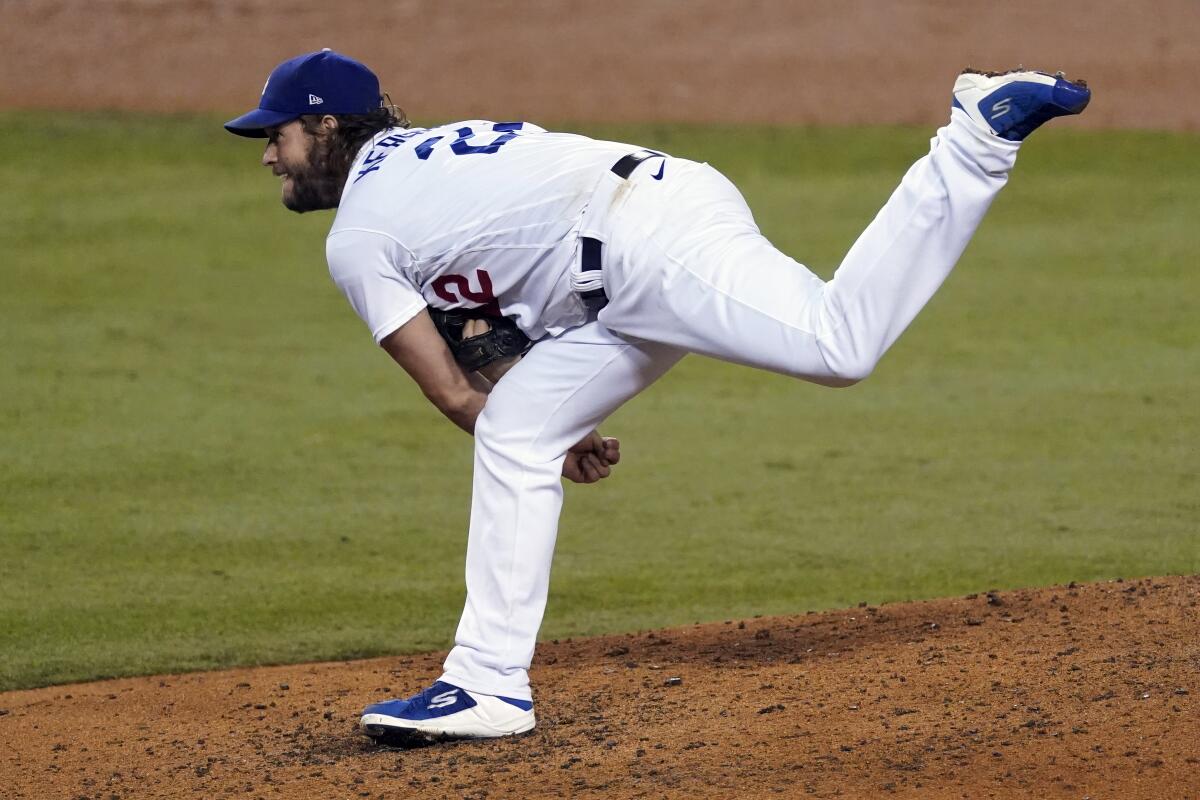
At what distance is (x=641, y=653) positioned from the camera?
4566 millimetres

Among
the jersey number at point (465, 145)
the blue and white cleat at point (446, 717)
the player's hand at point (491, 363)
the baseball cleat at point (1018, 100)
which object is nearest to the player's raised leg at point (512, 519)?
the blue and white cleat at point (446, 717)

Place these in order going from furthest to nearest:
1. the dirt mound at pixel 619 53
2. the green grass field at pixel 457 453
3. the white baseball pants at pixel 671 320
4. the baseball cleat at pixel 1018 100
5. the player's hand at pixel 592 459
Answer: the dirt mound at pixel 619 53
the green grass field at pixel 457 453
the player's hand at pixel 592 459
the white baseball pants at pixel 671 320
the baseball cleat at pixel 1018 100

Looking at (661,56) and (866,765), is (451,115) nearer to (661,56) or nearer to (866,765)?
(661,56)

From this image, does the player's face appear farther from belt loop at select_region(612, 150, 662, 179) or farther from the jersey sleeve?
belt loop at select_region(612, 150, 662, 179)

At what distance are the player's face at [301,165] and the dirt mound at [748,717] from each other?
1.29 metres

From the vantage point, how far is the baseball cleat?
3.30 metres

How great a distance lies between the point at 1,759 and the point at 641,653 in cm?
168

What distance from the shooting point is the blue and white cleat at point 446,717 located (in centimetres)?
372

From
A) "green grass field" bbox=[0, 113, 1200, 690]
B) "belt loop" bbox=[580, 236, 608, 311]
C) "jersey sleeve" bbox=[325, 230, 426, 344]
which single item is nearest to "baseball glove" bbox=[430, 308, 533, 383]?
"jersey sleeve" bbox=[325, 230, 426, 344]

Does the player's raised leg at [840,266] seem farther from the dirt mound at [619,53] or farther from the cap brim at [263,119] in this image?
the dirt mound at [619,53]

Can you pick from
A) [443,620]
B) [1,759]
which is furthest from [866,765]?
[443,620]

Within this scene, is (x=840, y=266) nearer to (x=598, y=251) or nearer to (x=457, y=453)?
(x=598, y=251)

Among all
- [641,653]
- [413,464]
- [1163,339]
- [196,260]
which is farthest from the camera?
[196,260]

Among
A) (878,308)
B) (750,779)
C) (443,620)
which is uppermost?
(878,308)
